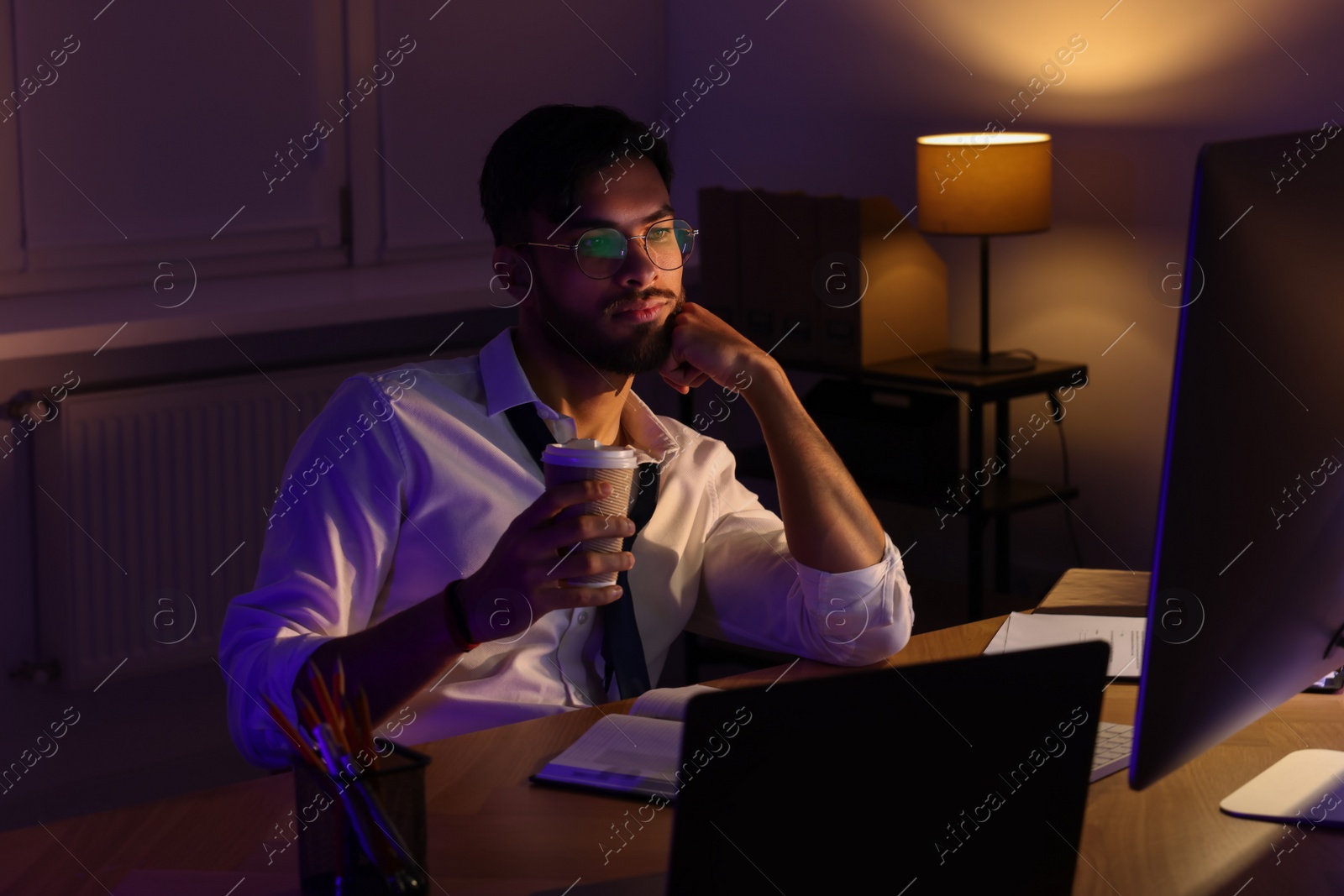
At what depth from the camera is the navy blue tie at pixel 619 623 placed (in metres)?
1.73

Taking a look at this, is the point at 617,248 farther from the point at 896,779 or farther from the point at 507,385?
the point at 896,779

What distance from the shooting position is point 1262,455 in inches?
38.8

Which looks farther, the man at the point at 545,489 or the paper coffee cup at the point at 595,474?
the man at the point at 545,489

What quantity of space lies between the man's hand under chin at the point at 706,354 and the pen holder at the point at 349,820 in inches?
32.2

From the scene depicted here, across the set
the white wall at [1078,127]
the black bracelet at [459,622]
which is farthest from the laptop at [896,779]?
the white wall at [1078,127]

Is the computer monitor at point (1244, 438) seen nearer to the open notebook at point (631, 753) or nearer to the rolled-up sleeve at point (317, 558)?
the open notebook at point (631, 753)

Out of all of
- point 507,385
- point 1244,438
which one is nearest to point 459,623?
point 507,385

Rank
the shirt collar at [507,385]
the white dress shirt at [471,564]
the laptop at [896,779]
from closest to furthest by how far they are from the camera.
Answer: the laptop at [896,779] → the white dress shirt at [471,564] → the shirt collar at [507,385]

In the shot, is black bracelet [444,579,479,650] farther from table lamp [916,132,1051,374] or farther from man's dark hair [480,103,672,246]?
table lamp [916,132,1051,374]

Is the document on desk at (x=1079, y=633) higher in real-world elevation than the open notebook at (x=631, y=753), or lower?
higher

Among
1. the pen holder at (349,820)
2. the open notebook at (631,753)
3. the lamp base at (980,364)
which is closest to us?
the pen holder at (349,820)

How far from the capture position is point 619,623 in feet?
5.70

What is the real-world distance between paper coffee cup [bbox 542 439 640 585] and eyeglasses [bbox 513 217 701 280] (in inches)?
18.0

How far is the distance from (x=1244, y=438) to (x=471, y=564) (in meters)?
1.02
